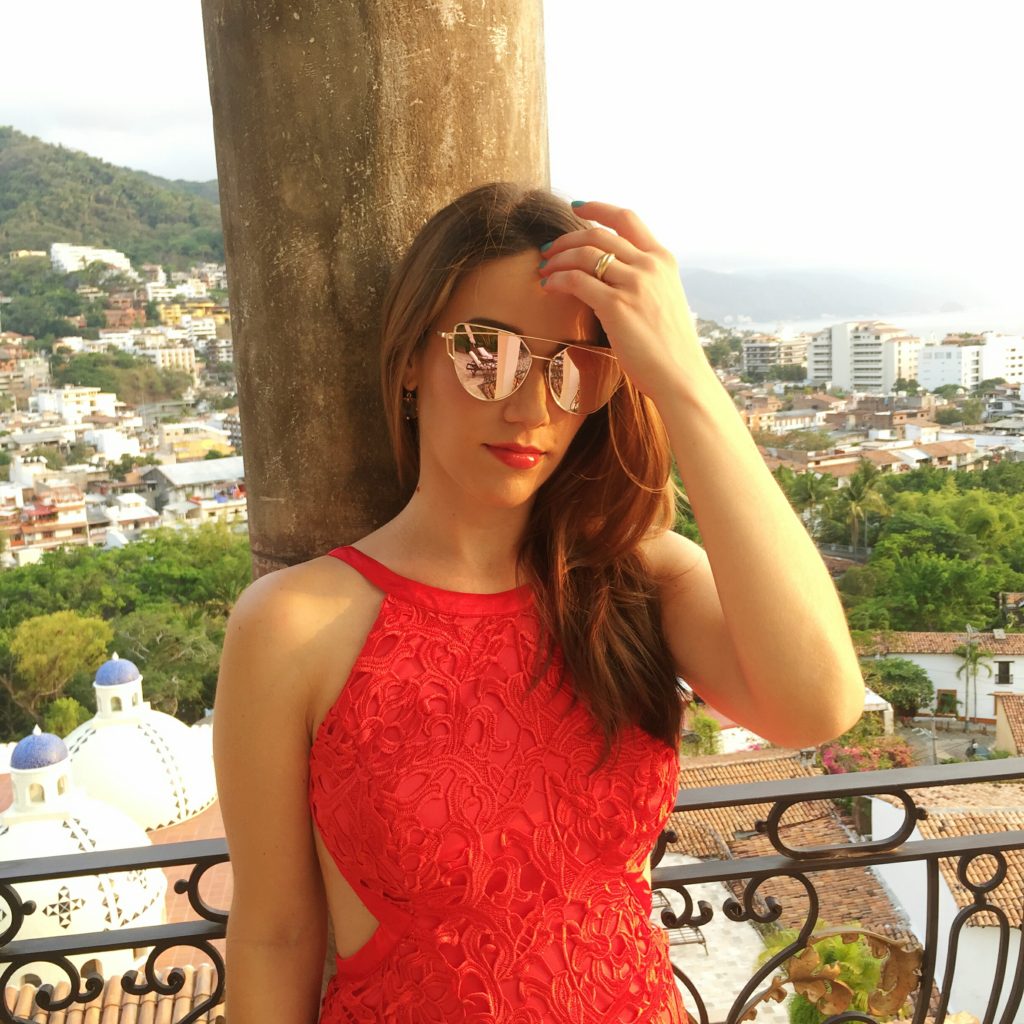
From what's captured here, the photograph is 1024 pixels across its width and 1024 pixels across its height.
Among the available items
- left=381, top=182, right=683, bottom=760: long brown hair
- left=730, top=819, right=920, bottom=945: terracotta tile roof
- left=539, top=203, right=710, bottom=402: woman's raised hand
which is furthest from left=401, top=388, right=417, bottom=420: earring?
left=730, top=819, right=920, bottom=945: terracotta tile roof

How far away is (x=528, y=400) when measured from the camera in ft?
3.52

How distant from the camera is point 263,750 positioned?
1061 millimetres

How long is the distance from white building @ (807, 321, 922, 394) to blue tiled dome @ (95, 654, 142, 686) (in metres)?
50.0

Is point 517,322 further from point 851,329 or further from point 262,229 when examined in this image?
point 851,329

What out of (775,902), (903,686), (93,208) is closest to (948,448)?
(903,686)

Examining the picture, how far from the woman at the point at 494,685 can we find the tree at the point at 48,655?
106 feet

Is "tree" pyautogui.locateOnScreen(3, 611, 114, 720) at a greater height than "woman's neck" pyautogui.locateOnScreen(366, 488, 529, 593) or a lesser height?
lesser

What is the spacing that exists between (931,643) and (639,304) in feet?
102

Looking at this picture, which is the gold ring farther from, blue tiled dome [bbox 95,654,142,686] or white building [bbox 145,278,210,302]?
white building [bbox 145,278,210,302]

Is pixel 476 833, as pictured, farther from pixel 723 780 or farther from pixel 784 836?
pixel 723 780

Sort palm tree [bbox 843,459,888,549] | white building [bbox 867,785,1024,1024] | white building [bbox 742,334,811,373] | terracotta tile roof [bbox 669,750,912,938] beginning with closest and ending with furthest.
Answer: white building [bbox 867,785,1024,1024] < terracotta tile roof [bbox 669,750,912,938] < palm tree [bbox 843,459,888,549] < white building [bbox 742,334,811,373]

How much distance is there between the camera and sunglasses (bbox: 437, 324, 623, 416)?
1.06m

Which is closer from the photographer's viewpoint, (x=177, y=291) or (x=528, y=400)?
(x=528, y=400)

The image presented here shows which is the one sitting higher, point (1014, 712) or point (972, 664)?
point (1014, 712)
